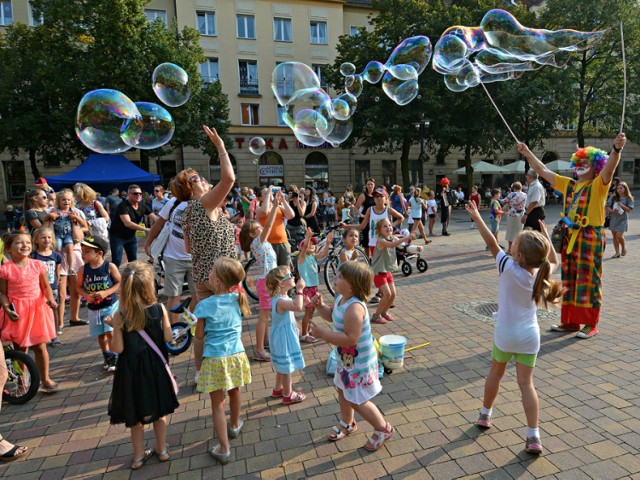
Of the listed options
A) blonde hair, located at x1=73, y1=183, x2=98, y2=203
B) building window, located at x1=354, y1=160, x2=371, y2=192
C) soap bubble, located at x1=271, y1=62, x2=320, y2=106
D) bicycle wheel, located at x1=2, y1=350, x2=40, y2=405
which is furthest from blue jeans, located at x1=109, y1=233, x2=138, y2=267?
building window, located at x1=354, y1=160, x2=371, y2=192

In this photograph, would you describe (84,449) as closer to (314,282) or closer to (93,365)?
(93,365)

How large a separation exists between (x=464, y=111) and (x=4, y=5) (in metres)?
30.2

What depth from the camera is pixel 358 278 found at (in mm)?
2840

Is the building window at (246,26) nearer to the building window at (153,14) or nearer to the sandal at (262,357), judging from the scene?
the building window at (153,14)

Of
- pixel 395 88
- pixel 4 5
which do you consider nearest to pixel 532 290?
pixel 395 88

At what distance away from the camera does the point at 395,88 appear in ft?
25.8

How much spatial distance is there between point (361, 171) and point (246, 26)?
1407cm

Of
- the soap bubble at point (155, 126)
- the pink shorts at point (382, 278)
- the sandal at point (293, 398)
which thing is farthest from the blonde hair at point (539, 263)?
the soap bubble at point (155, 126)

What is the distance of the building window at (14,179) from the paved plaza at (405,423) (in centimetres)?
2983

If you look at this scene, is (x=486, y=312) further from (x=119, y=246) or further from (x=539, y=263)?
(x=119, y=246)

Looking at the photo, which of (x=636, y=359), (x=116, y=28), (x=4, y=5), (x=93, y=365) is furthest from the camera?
(x=4, y=5)

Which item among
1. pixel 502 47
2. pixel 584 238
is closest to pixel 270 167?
pixel 502 47

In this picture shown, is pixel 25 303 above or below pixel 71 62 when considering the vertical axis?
below

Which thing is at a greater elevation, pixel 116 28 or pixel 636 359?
pixel 116 28
